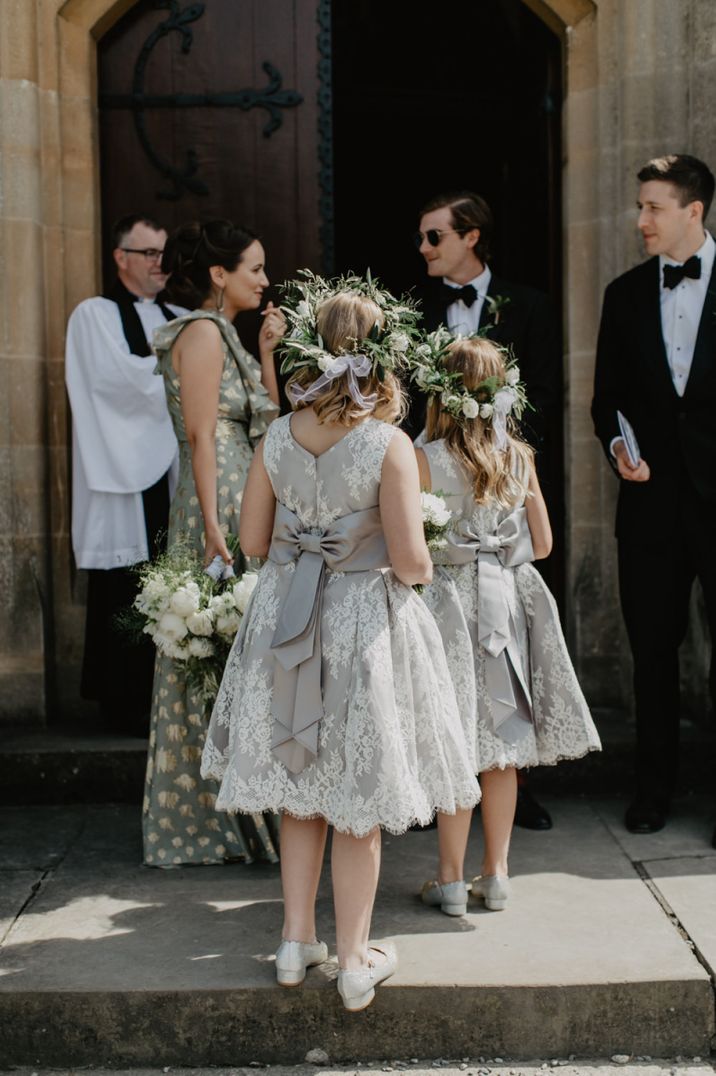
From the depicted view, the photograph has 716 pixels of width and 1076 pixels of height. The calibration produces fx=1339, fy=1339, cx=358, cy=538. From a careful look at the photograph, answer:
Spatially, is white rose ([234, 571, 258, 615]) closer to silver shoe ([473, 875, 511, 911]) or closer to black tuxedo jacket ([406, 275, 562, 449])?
silver shoe ([473, 875, 511, 911])

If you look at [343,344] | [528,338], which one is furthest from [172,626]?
[528,338]

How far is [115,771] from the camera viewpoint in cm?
499

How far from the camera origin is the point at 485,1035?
10.8 ft

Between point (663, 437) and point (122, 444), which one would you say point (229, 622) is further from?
point (663, 437)

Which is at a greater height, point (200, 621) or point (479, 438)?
point (479, 438)

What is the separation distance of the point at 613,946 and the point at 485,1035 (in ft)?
1.50

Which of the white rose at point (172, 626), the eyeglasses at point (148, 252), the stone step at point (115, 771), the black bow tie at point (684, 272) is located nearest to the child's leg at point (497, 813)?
the white rose at point (172, 626)

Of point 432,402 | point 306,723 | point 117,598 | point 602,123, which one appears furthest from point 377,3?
point 306,723

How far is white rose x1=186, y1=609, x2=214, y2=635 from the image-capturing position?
391cm

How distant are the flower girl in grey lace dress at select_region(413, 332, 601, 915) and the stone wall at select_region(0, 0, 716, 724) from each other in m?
1.61

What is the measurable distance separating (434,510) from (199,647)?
884mm

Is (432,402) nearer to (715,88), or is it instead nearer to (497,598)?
(497,598)

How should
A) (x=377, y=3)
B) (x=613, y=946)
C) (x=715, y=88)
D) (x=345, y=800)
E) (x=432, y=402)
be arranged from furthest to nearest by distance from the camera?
(x=377, y=3)
(x=715, y=88)
(x=432, y=402)
(x=613, y=946)
(x=345, y=800)

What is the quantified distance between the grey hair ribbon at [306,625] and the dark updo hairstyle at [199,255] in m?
1.39
